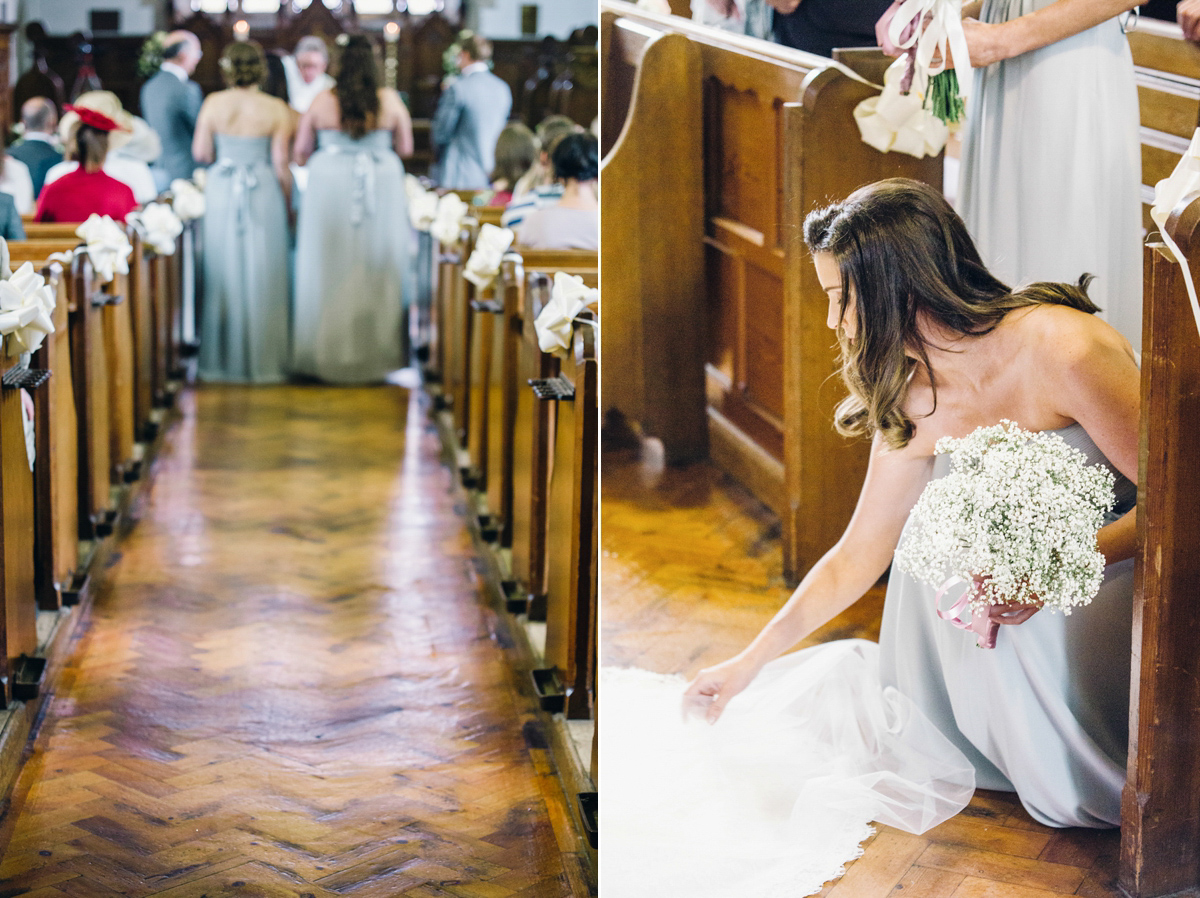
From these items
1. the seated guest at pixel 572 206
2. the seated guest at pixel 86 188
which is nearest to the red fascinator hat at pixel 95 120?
Result: the seated guest at pixel 86 188

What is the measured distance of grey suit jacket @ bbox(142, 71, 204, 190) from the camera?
8.71m

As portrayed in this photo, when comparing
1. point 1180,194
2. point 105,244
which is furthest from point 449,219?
point 1180,194

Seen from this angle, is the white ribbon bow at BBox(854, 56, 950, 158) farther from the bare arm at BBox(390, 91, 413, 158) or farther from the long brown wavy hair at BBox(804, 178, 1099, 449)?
the bare arm at BBox(390, 91, 413, 158)

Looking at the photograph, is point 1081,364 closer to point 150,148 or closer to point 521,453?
point 521,453

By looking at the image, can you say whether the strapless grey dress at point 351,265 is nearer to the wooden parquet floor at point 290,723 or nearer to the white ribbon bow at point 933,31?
the wooden parquet floor at point 290,723

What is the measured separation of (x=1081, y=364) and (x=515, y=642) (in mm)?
2479

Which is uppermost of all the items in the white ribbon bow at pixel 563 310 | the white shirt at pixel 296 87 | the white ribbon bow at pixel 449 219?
the white shirt at pixel 296 87

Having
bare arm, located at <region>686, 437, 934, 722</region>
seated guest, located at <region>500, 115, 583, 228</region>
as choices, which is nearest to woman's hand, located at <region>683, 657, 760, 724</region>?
bare arm, located at <region>686, 437, 934, 722</region>

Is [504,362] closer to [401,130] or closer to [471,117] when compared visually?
[401,130]

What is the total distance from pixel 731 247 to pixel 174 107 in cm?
747

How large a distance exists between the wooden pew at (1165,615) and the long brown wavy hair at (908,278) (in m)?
0.15

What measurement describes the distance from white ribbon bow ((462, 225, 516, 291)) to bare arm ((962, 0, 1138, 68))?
3.00 m

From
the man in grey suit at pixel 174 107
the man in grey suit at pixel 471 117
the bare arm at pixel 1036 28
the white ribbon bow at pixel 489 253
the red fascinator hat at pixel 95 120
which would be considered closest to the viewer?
the bare arm at pixel 1036 28

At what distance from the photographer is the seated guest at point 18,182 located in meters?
7.27
